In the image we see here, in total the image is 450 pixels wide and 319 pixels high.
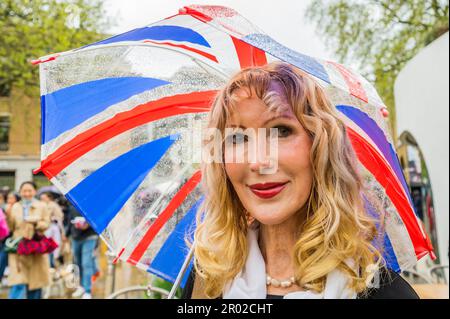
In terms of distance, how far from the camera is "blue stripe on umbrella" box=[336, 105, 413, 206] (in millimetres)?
1563

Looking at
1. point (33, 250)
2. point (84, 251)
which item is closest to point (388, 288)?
point (33, 250)

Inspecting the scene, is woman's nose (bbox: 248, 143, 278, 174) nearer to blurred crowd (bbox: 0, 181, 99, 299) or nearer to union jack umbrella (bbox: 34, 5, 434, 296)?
union jack umbrella (bbox: 34, 5, 434, 296)

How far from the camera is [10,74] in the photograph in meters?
14.8

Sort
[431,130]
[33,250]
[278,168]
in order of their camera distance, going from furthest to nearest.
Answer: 1. [431,130]
2. [33,250]
3. [278,168]

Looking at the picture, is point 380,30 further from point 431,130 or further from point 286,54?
point 286,54

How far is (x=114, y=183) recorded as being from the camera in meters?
1.92

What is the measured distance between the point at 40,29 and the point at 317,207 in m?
13.4

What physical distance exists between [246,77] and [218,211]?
41 centimetres

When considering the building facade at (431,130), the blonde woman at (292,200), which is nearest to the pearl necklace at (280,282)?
the blonde woman at (292,200)

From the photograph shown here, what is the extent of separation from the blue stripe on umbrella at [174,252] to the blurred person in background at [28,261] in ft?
14.5

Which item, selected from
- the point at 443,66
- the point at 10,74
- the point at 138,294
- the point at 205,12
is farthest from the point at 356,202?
the point at 10,74

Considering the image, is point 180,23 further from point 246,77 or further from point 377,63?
point 377,63

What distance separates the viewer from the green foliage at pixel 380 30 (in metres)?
12.5

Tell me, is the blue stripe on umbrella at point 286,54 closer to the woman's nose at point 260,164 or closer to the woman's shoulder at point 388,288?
the woman's nose at point 260,164
